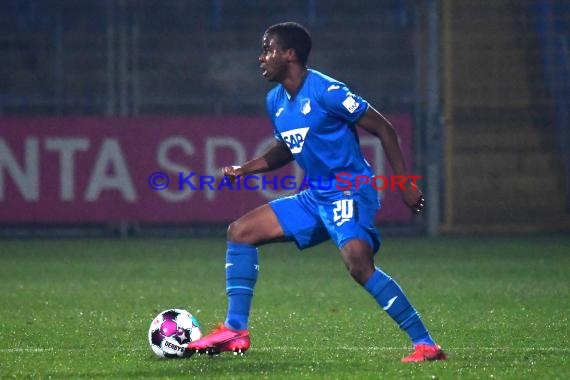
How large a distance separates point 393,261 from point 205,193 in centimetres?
384

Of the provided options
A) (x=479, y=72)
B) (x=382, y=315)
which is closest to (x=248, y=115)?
(x=479, y=72)

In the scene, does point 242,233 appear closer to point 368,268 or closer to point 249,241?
point 249,241

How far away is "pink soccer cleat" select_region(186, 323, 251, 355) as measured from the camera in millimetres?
7008

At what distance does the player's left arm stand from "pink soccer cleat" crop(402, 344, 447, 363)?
0.70 meters

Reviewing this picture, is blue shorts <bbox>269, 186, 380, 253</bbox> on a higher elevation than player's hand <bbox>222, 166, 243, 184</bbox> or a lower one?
lower

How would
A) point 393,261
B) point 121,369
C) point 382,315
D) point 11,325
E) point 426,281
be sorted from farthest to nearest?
point 393,261 < point 426,281 < point 382,315 < point 11,325 < point 121,369

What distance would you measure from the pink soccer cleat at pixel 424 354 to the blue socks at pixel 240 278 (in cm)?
96

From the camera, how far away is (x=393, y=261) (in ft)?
43.8

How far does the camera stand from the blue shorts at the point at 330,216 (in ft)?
22.3

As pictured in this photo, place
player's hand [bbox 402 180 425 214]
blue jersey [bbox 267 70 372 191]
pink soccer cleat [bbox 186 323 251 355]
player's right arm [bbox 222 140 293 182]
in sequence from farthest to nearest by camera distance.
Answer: player's right arm [bbox 222 140 293 182] → pink soccer cleat [bbox 186 323 251 355] → blue jersey [bbox 267 70 372 191] → player's hand [bbox 402 180 425 214]

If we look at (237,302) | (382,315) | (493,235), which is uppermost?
(237,302)

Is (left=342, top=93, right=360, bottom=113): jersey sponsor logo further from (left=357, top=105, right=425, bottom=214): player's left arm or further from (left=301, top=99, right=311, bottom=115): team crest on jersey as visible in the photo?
(left=301, top=99, right=311, bottom=115): team crest on jersey

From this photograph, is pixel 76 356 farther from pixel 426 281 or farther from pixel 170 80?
pixel 170 80

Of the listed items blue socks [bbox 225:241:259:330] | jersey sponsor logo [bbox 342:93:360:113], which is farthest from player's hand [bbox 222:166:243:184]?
jersey sponsor logo [bbox 342:93:360:113]
